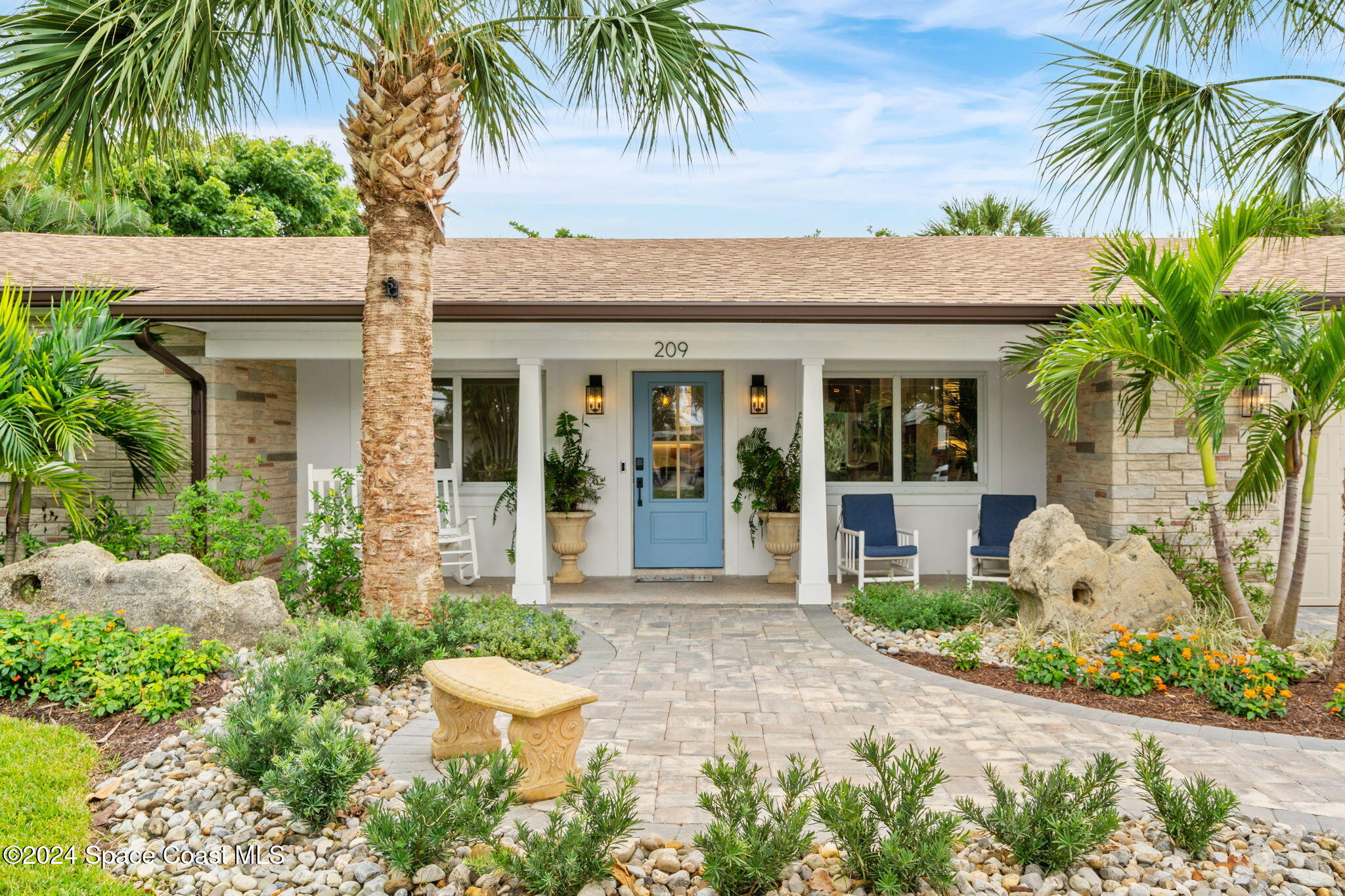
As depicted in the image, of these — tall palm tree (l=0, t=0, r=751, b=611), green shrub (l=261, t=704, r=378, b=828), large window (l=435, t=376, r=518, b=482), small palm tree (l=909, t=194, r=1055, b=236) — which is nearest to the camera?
green shrub (l=261, t=704, r=378, b=828)

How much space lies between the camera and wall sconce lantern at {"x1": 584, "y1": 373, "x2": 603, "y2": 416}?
848 centimetres

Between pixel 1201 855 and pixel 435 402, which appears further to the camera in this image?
pixel 435 402

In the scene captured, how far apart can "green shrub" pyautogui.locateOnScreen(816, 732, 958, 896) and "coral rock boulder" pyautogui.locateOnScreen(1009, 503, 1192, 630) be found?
11.2 ft

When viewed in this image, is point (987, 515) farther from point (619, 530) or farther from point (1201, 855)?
→ point (1201, 855)

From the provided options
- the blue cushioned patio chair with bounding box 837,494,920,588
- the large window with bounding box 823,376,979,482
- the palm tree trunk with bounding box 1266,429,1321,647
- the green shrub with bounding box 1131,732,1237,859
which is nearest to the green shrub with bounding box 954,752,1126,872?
the green shrub with bounding box 1131,732,1237,859

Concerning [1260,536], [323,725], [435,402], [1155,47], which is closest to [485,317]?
[435,402]

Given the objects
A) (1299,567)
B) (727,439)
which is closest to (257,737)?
(1299,567)

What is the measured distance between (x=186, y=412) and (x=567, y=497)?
3.50 m

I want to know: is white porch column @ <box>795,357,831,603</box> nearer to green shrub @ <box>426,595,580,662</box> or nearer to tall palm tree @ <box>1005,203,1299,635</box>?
tall palm tree @ <box>1005,203,1299,635</box>

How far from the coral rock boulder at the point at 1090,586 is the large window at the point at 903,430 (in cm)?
290

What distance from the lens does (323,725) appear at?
2861 millimetres

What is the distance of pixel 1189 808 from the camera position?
271 centimetres

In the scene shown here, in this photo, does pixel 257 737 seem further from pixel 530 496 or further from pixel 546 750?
pixel 530 496

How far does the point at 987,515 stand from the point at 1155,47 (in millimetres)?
4586
